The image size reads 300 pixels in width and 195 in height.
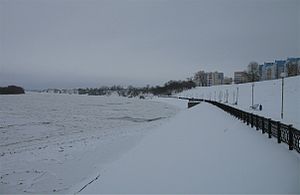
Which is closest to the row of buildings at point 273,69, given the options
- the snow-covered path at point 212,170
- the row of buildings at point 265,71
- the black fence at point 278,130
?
the row of buildings at point 265,71

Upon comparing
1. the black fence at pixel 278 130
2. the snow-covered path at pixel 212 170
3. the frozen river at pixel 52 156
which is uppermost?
the black fence at pixel 278 130

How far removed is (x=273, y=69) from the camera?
146m

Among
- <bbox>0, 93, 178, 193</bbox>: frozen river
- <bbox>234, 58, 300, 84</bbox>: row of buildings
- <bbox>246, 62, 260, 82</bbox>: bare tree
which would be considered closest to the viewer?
<bbox>0, 93, 178, 193</bbox>: frozen river

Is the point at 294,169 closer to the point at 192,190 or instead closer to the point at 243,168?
the point at 243,168

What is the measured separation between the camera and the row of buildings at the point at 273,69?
112412 millimetres

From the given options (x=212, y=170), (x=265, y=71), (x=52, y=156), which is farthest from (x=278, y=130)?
(x=265, y=71)

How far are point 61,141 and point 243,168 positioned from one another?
47.9 feet

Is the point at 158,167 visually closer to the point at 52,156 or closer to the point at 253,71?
the point at 52,156

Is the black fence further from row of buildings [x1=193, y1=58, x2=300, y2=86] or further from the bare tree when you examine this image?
the bare tree

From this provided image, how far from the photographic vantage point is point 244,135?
15.3 metres

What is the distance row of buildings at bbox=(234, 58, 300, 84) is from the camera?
112 metres

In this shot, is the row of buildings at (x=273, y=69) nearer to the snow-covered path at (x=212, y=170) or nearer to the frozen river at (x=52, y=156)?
the frozen river at (x=52, y=156)

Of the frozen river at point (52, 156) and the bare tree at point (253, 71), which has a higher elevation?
the bare tree at point (253, 71)

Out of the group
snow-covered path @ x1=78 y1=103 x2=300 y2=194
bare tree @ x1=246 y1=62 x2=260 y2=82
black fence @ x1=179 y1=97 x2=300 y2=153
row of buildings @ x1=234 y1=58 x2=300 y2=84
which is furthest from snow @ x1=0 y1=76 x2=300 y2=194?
bare tree @ x1=246 y1=62 x2=260 y2=82
